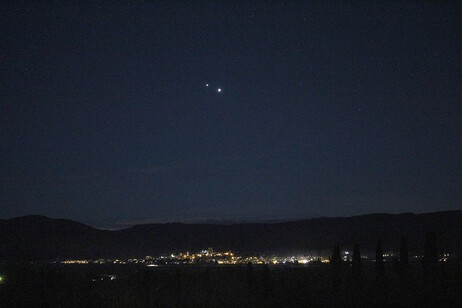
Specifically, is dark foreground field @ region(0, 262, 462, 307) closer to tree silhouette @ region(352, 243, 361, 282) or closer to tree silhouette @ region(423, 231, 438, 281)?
tree silhouette @ region(352, 243, 361, 282)

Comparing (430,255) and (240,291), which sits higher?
(430,255)

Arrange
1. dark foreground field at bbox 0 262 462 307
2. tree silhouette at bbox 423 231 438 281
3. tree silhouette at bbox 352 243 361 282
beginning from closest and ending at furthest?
dark foreground field at bbox 0 262 462 307 → tree silhouette at bbox 423 231 438 281 → tree silhouette at bbox 352 243 361 282

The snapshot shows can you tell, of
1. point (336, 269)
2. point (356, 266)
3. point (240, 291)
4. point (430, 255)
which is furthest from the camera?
point (240, 291)

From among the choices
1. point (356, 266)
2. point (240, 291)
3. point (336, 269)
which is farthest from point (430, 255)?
point (240, 291)

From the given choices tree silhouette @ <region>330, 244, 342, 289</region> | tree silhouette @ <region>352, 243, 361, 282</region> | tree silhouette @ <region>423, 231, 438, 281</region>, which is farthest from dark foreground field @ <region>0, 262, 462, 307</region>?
tree silhouette @ <region>423, 231, 438, 281</region>

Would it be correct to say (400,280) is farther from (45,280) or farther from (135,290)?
(45,280)

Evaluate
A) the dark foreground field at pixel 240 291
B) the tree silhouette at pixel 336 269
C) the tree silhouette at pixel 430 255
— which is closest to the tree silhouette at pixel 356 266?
the dark foreground field at pixel 240 291

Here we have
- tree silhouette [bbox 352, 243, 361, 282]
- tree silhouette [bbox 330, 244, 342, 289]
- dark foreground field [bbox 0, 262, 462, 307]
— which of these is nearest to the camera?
dark foreground field [bbox 0, 262, 462, 307]

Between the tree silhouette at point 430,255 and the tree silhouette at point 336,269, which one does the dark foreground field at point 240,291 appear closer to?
the tree silhouette at point 336,269

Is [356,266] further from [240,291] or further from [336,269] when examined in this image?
[240,291]
